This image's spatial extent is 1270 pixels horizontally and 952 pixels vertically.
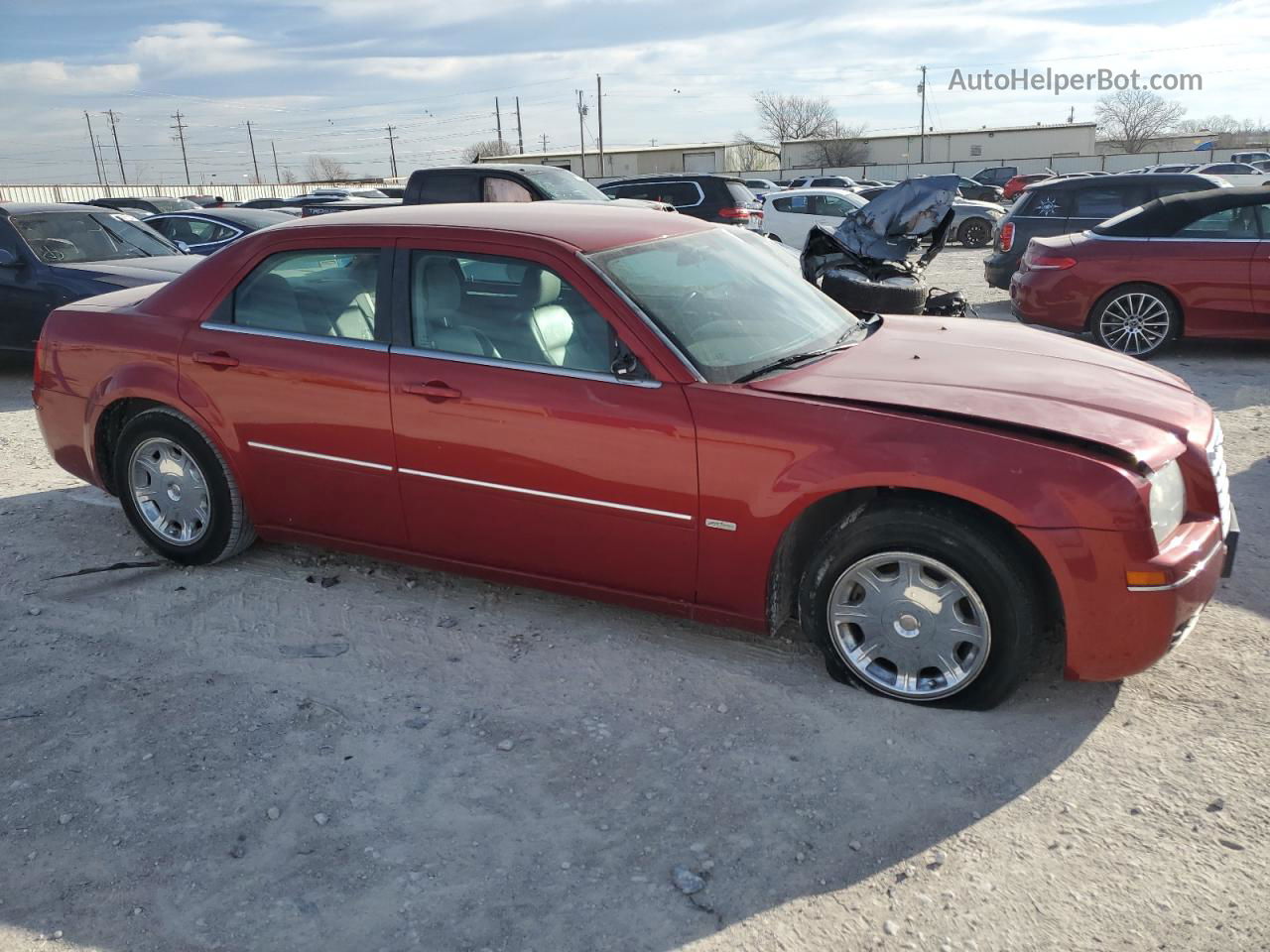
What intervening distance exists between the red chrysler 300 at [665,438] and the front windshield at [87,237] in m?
5.23

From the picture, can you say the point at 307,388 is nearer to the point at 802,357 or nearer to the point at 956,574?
the point at 802,357

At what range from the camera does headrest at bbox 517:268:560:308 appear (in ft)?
12.4

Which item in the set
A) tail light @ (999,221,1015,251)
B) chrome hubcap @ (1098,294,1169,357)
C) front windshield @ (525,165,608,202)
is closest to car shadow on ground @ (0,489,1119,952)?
chrome hubcap @ (1098,294,1169,357)

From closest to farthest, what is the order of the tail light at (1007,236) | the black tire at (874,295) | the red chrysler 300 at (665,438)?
1. the red chrysler 300 at (665,438)
2. the black tire at (874,295)
3. the tail light at (1007,236)

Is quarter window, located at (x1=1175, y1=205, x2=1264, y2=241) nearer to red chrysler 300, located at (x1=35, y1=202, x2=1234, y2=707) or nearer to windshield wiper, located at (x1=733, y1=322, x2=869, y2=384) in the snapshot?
red chrysler 300, located at (x1=35, y1=202, x2=1234, y2=707)

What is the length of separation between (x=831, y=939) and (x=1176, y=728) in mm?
1542

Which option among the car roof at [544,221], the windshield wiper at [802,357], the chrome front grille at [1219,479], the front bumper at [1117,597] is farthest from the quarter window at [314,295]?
the chrome front grille at [1219,479]

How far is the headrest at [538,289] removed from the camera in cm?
377

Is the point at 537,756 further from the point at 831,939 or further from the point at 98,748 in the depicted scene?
the point at 98,748

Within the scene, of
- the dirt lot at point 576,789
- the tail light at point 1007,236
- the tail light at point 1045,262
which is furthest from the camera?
the tail light at point 1007,236

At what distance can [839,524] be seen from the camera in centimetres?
345

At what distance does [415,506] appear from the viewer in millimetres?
4031

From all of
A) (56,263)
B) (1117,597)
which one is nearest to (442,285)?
(1117,597)

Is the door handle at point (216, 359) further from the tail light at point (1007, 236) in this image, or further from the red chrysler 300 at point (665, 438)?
the tail light at point (1007, 236)
